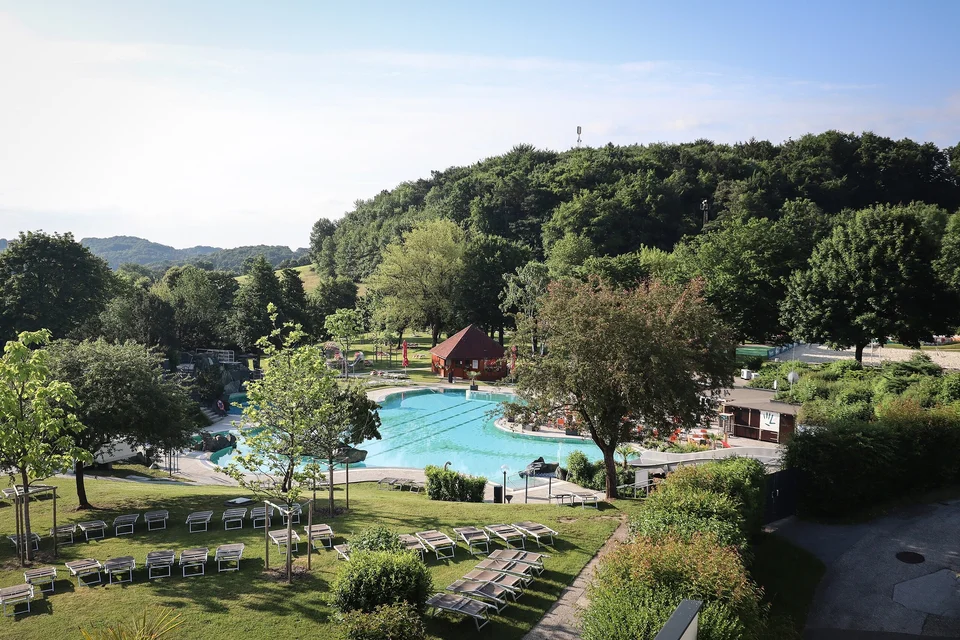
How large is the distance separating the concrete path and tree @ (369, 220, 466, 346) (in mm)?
40436

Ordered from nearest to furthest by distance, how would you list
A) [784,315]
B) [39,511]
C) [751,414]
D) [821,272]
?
[39,511]
[751,414]
[821,272]
[784,315]

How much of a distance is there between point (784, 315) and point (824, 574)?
30015 mm

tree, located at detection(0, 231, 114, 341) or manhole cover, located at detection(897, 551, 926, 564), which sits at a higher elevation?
tree, located at detection(0, 231, 114, 341)

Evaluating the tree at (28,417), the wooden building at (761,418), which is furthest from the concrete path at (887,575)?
the tree at (28,417)

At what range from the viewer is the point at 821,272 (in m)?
37.3

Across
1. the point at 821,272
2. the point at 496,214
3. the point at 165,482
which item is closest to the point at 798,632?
the point at 165,482

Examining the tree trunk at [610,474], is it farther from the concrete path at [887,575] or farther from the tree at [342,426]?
the tree at [342,426]

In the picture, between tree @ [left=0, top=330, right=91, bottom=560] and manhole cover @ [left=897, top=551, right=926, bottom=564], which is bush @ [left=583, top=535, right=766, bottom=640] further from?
tree @ [left=0, top=330, right=91, bottom=560]

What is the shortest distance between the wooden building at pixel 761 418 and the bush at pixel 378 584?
2004 centimetres

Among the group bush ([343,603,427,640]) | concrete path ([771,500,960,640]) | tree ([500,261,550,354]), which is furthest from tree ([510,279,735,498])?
tree ([500,261,550,354])

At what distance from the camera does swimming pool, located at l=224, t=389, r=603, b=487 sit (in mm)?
26891

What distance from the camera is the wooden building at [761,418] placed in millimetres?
25656

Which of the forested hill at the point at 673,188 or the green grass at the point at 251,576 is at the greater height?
the forested hill at the point at 673,188

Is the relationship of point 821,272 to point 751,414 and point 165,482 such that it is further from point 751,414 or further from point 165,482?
point 165,482
